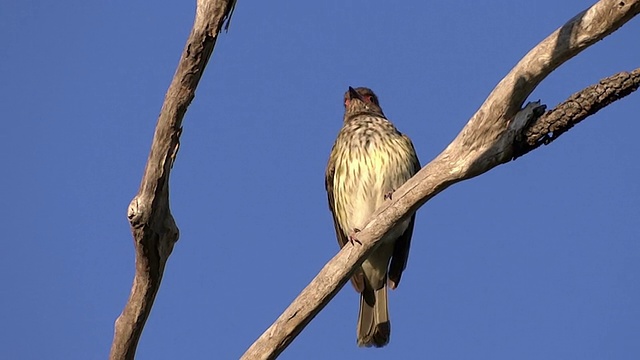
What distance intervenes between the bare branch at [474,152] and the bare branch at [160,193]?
59cm

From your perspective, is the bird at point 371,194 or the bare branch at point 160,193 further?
the bird at point 371,194

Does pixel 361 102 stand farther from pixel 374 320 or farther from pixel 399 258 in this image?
pixel 374 320

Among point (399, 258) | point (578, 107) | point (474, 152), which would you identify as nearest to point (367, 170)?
point (399, 258)

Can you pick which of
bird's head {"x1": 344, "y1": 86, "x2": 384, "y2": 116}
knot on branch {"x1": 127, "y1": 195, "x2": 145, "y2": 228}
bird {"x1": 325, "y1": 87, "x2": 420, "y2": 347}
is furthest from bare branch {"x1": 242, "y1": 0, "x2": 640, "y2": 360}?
bird's head {"x1": 344, "y1": 86, "x2": 384, "y2": 116}

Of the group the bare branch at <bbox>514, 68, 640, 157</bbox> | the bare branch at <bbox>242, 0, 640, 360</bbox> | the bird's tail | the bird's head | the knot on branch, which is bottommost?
the bare branch at <bbox>514, 68, 640, 157</bbox>

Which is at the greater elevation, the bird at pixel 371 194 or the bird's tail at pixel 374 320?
the bird at pixel 371 194

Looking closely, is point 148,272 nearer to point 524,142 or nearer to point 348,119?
point 524,142

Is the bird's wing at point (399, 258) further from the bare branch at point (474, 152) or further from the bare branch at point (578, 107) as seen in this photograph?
the bare branch at point (578, 107)

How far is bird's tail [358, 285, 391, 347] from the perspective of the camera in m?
6.95

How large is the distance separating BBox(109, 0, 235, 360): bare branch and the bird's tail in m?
2.50

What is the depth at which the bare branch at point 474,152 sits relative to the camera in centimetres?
450

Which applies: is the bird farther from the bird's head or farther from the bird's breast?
the bird's head

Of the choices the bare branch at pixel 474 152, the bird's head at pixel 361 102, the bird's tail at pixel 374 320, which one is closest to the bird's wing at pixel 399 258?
the bird's tail at pixel 374 320

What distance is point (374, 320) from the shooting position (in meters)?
7.04
